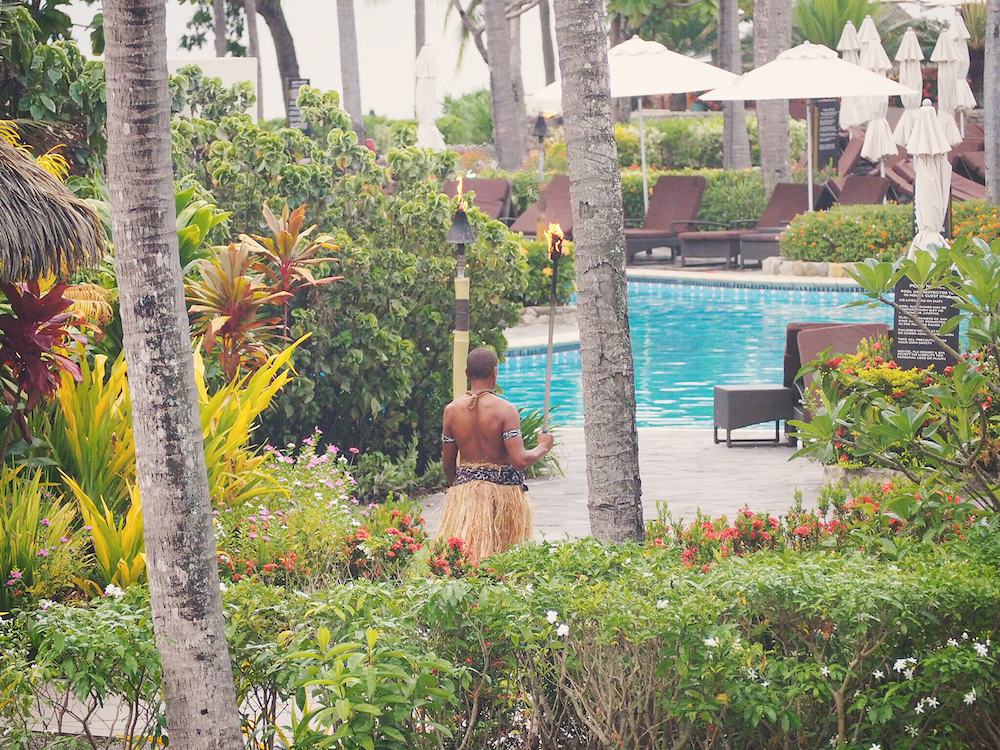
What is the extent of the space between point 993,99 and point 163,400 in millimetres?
20465

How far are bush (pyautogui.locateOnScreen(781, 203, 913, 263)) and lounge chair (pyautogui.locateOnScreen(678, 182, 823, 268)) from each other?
57.9 inches

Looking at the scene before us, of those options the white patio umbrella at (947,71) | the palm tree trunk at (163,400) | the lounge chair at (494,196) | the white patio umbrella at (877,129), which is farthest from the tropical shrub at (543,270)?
the palm tree trunk at (163,400)

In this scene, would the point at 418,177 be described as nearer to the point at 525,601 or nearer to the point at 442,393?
the point at 442,393

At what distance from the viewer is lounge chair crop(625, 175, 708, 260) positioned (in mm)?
24625

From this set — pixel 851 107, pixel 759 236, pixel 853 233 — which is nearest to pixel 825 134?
pixel 851 107

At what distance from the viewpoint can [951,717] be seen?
393 centimetres

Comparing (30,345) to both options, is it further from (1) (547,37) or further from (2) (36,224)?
(1) (547,37)

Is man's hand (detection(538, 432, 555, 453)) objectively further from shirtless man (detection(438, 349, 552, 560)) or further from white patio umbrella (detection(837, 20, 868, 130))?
white patio umbrella (detection(837, 20, 868, 130))

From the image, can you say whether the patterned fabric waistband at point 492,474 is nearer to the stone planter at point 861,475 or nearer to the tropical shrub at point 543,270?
the stone planter at point 861,475

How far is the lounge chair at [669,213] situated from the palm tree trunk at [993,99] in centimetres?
522

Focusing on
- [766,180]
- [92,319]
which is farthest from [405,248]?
[766,180]

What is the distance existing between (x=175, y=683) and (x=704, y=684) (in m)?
1.47

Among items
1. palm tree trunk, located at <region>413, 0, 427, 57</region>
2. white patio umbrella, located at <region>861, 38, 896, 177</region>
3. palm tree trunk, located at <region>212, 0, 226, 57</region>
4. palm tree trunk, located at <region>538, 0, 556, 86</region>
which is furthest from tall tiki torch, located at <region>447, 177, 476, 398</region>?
palm tree trunk, located at <region>413, 0, 427, 57</region>

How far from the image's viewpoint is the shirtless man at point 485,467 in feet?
20.5
